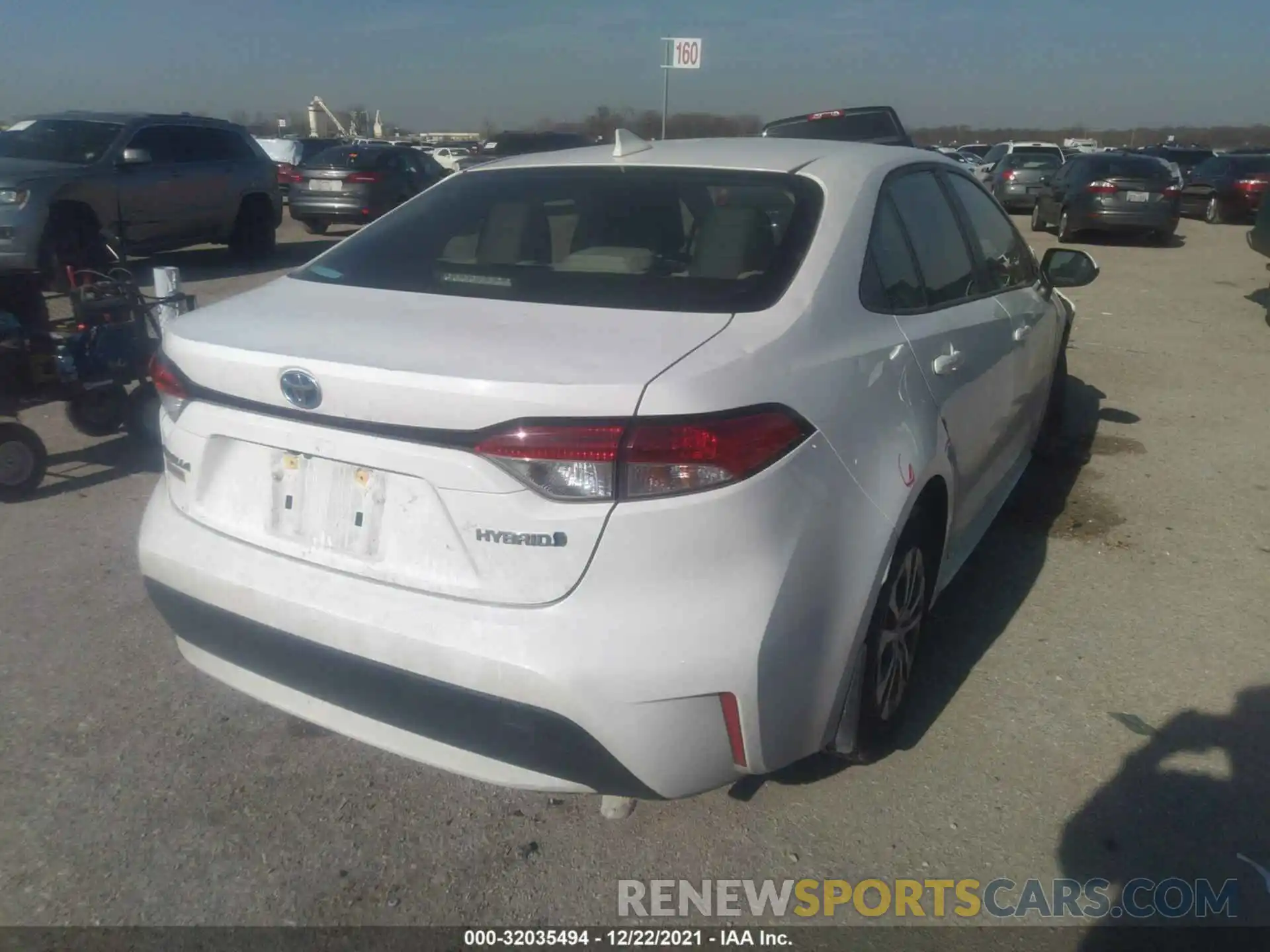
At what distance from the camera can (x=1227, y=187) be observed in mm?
20562

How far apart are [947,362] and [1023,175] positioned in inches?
874

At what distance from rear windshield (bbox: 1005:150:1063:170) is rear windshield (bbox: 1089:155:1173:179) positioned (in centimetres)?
575

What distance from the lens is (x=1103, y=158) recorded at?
56.4 ft

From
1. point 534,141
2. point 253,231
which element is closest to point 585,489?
point 253,231

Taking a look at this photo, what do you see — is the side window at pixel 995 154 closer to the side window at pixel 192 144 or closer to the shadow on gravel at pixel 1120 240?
the shadow on gravel at pixel 1120 240

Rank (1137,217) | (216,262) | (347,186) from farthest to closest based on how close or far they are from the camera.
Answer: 1. (1137,217)
2. (347,186)
3. (216,262)

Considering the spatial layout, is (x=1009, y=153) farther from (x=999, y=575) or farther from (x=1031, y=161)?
(x=999, y=575)

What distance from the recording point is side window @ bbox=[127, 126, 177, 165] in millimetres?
11739

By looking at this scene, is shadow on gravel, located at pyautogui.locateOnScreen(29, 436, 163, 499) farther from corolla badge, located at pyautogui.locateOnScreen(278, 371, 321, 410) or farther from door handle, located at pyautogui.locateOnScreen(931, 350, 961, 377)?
door handle, located at pyautogui.locateOnScreen(931, 350, 961, 377)

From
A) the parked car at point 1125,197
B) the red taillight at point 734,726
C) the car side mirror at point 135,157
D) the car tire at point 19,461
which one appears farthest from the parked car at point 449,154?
the red taillight at point 734,726

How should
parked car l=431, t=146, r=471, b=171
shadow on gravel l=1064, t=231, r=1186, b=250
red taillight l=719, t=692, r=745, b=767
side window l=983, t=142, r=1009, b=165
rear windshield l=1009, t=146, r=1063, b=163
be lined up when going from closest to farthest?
red taillight l=719, t=692, r=745, b=767, shadow on gravel l=1064, t=231, r=1186, b=250, rear windshield l=1009, t=146, r=1063, b=163, side window l=983, t=142, r=1009, b=165, parked car l=431, t=146, r=471, b=171

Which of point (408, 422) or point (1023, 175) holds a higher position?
point (408, 422)

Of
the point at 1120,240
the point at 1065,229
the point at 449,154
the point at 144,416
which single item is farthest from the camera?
the point at 449,154

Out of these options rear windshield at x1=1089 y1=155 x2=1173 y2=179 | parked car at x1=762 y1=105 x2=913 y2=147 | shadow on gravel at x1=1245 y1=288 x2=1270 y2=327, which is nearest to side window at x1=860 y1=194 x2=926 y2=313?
parked car at x1=762 y1=105 x2=913 y2=147
